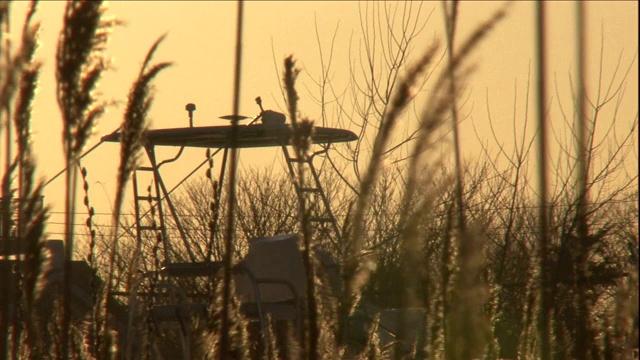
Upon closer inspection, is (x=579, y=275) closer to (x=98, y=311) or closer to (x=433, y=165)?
(x=433, y=165)

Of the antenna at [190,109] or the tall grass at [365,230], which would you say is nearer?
the tall grass at [365,230]

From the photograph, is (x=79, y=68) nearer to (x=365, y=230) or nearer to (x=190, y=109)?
(x=365, y=230)

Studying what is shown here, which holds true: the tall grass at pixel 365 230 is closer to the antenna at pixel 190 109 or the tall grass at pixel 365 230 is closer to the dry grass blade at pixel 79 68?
the dry grass blade at pixel 79 68

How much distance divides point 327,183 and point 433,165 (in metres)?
20.7

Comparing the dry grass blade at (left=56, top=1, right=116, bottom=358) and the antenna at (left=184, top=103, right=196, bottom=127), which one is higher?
the antenna at (left=184, top=103, right=196, bottom=127)

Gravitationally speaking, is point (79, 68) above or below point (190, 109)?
below

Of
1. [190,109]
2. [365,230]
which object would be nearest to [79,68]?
[365,230]

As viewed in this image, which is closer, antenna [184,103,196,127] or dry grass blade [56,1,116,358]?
dry grass blade [56,1,116,358]

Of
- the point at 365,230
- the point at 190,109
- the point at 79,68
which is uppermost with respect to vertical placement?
the point at 190,109

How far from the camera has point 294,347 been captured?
1343 millimetres

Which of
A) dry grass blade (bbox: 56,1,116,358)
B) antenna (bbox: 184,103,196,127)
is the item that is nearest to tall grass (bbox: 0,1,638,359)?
dry grass blade (bbox: 56,1,116,358)

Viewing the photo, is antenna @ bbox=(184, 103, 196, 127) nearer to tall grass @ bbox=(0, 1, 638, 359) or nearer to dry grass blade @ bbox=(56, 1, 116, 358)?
tall grass @ bbox=(0, 1, 638, 359)

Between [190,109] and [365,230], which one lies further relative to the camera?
[190,109]

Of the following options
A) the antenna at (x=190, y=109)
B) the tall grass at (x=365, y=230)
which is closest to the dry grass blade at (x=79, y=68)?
the tall grass at (x=365, y=230)
